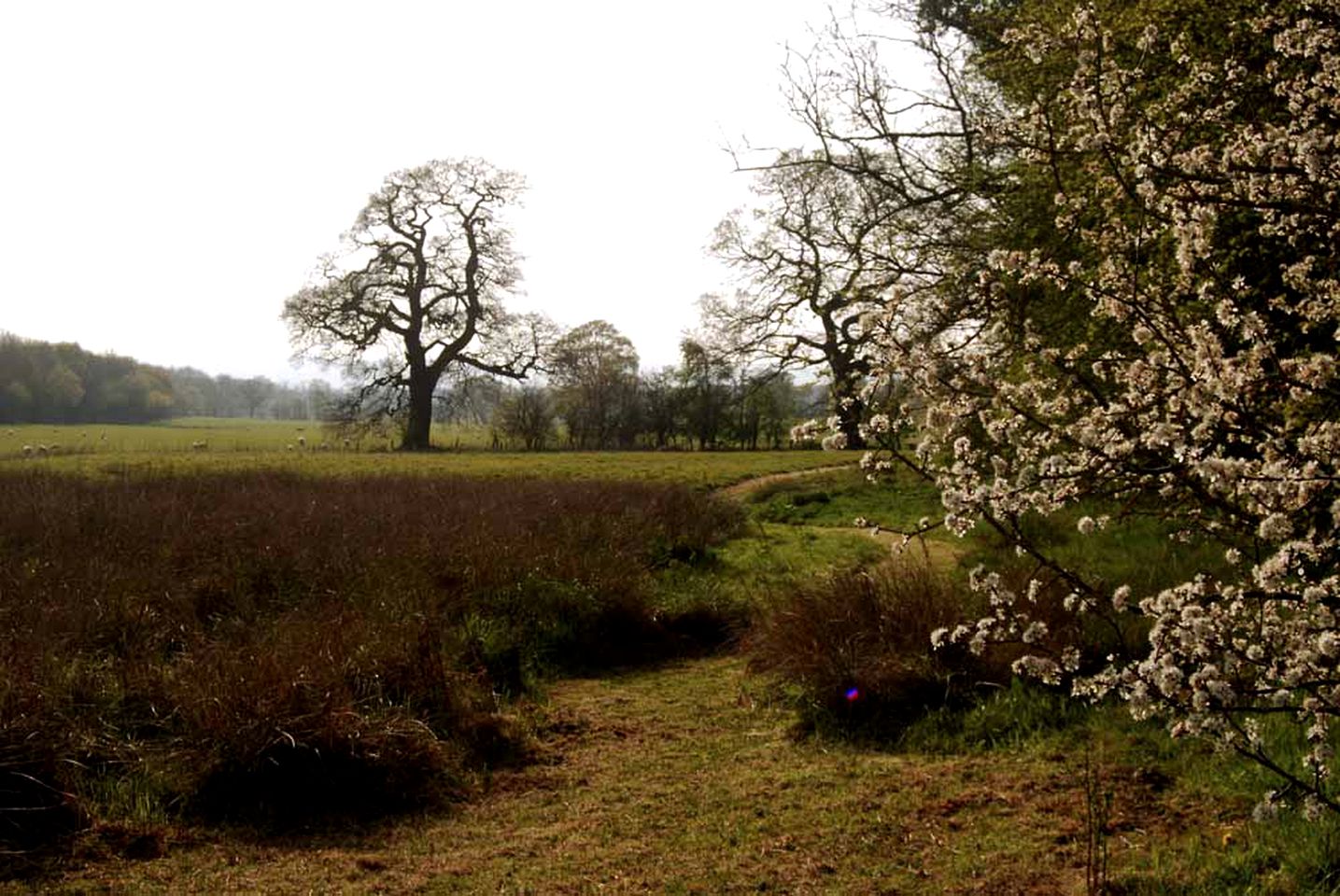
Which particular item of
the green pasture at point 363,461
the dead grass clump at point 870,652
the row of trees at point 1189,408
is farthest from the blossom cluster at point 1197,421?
the green pasture at point 363,461

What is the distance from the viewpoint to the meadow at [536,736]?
405cm

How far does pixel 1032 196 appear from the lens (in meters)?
11.6

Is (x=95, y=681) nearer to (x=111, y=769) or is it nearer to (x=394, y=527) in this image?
(x=111, y=769)

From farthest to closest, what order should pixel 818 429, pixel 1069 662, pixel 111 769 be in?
pixel 111 769
pixel 818 429
pixel 1069 662

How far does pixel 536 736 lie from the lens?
20.4 ft

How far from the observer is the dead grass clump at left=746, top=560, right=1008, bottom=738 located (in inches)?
239

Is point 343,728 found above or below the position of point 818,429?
below

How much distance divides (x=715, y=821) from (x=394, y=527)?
21.4 feet

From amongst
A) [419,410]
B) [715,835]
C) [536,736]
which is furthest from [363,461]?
[715,835]

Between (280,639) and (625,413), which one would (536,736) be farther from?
(625,413)

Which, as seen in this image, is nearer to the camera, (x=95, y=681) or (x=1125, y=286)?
(x=1125, y=286)

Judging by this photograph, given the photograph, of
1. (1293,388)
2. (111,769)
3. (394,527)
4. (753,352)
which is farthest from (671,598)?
(753,352)

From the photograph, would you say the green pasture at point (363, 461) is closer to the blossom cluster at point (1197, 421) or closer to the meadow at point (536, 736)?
the meadow at point (536, 736)

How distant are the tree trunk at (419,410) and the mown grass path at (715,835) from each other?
38.3 meters
